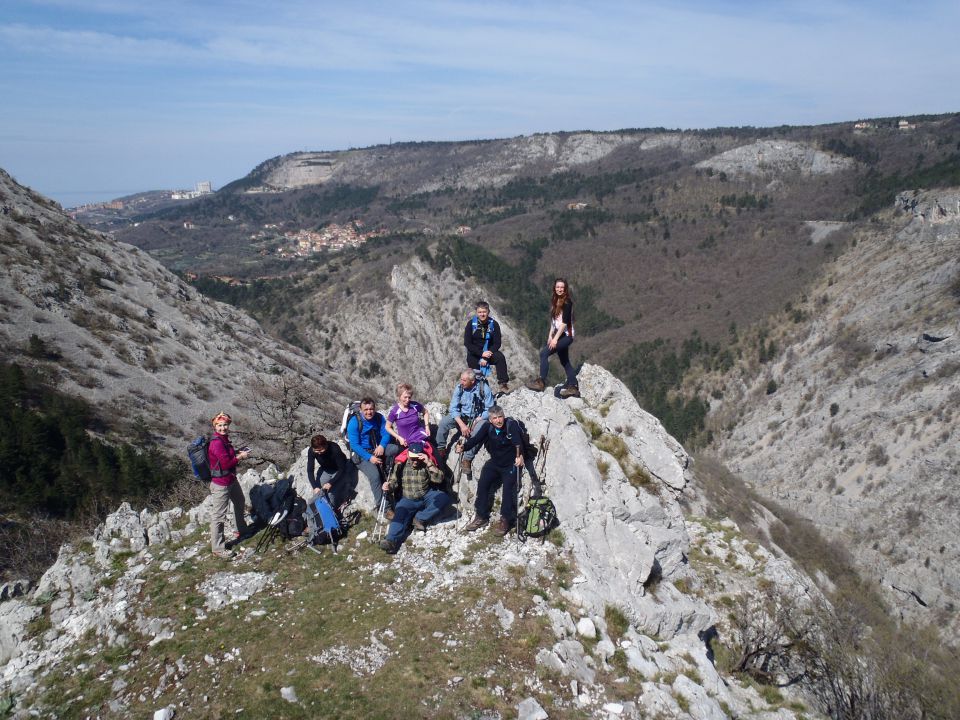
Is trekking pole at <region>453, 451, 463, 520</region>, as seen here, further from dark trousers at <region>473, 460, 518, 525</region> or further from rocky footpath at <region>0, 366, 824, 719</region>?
dark trousers at <region>473, 460, 518, 525</region>

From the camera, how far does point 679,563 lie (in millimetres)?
13156

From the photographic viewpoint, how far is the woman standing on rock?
13.4 metres

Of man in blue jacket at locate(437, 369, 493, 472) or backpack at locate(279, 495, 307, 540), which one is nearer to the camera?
backpack at locate(279, 495, 307, 540)

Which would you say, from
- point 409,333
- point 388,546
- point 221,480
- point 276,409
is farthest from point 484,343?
point 409,333

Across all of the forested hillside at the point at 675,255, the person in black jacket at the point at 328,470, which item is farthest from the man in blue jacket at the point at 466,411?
the forested hillside at the point at 675,255

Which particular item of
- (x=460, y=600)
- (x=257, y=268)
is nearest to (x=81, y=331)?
(x=460, y=600)

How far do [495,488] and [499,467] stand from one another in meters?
1.05

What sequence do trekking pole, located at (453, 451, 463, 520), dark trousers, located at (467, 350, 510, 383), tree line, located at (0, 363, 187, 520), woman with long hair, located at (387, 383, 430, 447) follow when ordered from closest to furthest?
woman with long hair, located at (387, 383, 430, 447) → trekking pole, located at (453, 451, 463, 520) → dark trousers, located at (467, 350, 510, 383) → tree line, located at (0, 363, 187, 520)

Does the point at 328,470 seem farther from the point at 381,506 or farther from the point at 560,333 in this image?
the point at 560,333

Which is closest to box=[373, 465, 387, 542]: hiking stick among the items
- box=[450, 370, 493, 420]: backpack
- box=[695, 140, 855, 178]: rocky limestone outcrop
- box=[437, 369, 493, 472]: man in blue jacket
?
box=[437, 369, 493, 472]: man in blue jacket

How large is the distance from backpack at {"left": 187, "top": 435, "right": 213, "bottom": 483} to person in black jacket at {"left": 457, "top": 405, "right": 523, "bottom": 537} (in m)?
5.66

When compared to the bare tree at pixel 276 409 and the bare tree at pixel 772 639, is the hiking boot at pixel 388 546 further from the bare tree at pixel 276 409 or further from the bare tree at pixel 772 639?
the bare tree at pixel 276 409

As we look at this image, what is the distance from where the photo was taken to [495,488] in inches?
484

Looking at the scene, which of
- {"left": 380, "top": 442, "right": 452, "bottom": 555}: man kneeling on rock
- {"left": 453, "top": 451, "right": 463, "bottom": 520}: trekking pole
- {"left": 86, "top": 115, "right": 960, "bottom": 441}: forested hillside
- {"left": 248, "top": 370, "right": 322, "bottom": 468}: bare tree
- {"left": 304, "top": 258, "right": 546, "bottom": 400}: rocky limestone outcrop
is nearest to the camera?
{"left": 380, "top": 442, "right": 452, "bottom": 555}: man kneeling on rock
